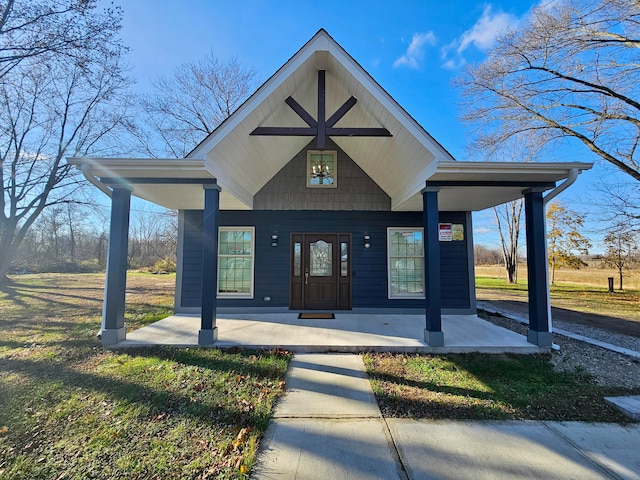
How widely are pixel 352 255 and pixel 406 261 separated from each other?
145 centimetres

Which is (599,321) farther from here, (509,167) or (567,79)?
(567,79)

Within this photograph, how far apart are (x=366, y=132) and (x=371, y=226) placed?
9.09 feet

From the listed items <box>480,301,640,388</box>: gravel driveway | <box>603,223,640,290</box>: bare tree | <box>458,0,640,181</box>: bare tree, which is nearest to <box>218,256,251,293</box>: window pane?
<box>480,301,640,388</box>: gravel driveway

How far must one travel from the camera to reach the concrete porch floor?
4.61 meters

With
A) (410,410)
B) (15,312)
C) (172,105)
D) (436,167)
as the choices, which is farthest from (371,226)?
(172,105)

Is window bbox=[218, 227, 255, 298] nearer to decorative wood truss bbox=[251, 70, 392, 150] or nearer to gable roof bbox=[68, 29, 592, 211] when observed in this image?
gable roof bbox=[68, 29, 592, 211]

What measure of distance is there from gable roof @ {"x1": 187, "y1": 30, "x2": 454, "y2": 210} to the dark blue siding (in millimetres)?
936

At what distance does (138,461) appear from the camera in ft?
7.16

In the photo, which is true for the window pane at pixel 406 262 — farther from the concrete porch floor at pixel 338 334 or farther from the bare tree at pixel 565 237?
the bare tree at pixel 565 237

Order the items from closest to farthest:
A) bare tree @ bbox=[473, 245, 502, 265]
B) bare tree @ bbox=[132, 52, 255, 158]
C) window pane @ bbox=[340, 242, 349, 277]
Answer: window pane @ bbox=[340, 242, 349, 277], bare tree @ bbox=[132, 52, 255, 158], bare tree @ bbox=[473, 245, 502, 265]

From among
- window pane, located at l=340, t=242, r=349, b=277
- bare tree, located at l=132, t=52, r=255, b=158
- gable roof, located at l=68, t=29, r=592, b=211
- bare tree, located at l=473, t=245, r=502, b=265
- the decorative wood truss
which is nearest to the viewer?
gable roof, located at l=68, t=29, r=592, b=211

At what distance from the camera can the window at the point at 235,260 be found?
7254 millimetres

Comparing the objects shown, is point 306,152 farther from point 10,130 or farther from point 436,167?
point 10,130

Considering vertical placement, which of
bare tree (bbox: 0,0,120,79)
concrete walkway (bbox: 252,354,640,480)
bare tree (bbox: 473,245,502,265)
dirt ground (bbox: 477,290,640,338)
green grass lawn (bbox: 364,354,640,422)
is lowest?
concrete walkway (bbox: 252,354,640,480)
